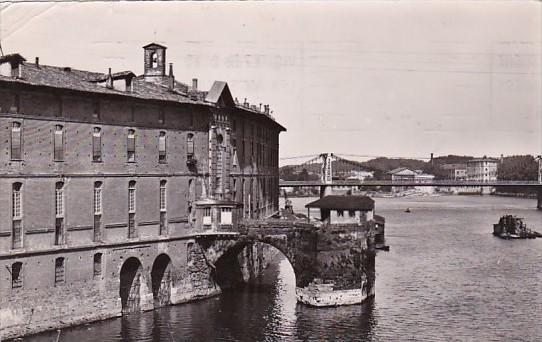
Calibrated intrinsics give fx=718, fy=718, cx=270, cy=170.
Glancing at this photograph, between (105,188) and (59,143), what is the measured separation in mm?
4208

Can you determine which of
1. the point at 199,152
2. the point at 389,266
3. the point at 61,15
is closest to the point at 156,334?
the point at 199,152

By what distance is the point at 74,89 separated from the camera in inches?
1548

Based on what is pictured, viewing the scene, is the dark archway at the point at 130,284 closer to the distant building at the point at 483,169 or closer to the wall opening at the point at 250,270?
the wall opening at the point at 250,270

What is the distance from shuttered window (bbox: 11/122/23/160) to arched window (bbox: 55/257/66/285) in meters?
6.13

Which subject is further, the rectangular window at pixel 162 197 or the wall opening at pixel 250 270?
the wall opening at pixel 250 270

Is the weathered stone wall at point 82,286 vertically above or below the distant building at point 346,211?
below

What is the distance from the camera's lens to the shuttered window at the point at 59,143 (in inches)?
1542

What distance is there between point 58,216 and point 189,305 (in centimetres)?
1159

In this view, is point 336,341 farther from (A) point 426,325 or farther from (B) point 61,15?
(B) point 61,15

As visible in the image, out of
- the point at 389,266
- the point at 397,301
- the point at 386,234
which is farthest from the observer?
the point at 386,234

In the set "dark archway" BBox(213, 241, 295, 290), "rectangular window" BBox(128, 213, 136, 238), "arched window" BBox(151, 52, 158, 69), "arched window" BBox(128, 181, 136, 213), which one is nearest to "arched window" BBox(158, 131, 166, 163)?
"arched window" BBox(128, 181, 136, 213)

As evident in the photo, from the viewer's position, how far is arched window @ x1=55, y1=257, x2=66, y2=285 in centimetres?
3916

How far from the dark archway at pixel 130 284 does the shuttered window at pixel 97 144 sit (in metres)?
6.76

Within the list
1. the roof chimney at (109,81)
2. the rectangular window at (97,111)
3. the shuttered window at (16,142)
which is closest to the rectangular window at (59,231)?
the shuttered window at (16,142)
